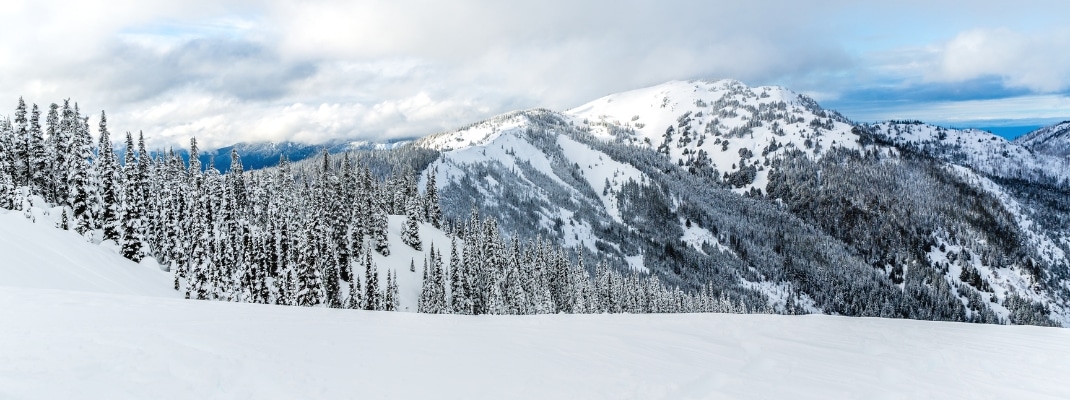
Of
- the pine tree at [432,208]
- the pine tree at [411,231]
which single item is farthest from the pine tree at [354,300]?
the pine tree at [432,208]

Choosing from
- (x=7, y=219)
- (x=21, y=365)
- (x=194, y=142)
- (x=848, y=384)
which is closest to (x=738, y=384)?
(x=848, y=384)

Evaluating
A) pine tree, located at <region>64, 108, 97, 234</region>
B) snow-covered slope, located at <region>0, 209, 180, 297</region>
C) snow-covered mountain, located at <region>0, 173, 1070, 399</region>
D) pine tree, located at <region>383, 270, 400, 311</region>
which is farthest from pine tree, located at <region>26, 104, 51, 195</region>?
snow-covered mountain, located at <region>0, 173, 1070, 399</region>

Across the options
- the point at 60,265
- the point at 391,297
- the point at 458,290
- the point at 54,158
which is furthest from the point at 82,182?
the point at 458,290

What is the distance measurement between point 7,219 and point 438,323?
33379mm

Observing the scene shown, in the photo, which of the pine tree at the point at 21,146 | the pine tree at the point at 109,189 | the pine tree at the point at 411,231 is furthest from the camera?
the pine tree at the point at 411,231

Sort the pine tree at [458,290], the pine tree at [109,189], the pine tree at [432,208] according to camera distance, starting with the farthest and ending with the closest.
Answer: the pine tree at [432,208]
the pine tree at [458,290]
the pine tree at [109,189]

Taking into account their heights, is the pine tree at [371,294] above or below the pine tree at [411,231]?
below

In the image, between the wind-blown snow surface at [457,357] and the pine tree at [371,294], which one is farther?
the pine tree at [371,294]

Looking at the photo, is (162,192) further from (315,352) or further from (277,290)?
(315,352)

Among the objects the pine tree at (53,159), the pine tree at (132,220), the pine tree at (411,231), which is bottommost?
the pine tree at (411,231)

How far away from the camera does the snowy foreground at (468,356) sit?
9656mm

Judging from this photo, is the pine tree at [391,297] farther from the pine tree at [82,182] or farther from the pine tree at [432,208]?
the pine tree at [432,208]

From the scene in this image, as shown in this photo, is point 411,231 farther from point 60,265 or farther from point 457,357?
point 457,357

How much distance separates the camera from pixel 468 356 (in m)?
13.9
